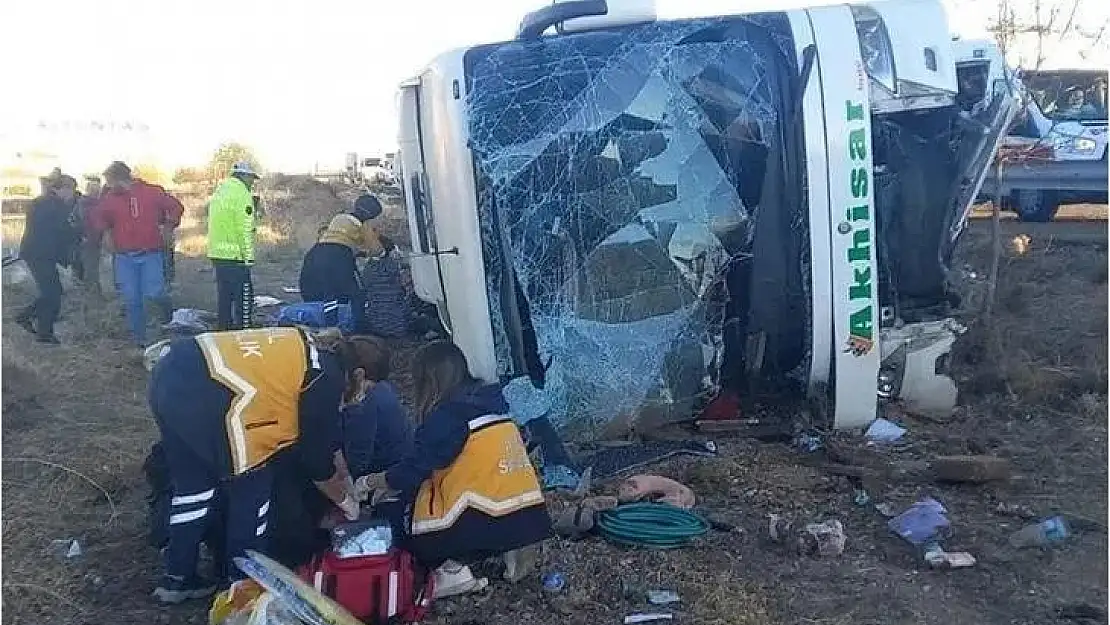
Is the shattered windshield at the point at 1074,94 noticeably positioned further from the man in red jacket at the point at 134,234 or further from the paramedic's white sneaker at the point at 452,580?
the paramedic's white sneaker at the point at 452,580

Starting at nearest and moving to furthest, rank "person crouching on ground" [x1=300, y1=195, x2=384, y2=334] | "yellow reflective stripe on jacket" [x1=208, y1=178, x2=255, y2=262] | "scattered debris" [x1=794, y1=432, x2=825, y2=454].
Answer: "scattered debris" [x1=794, y1=432, x2=825, y2=454], "person crouching on ground" [x1=300, y1=195, x2=384, y2=334], "yellow reflective stripe on jacket" [x1=208, y1=178, x2=255, y2=262]

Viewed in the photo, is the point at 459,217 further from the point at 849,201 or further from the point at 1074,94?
the point at 1074,94

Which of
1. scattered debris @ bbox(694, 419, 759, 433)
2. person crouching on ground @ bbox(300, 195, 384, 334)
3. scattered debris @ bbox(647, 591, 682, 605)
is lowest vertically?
scattered debris @ bbox(647, 591, 682, 605)

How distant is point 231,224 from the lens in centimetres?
889

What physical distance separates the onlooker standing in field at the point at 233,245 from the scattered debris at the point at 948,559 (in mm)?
6482

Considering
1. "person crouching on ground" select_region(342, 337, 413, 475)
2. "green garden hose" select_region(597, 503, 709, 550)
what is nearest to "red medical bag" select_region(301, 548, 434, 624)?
"person crouching on ground" select_region(342, 337, 413, 475)

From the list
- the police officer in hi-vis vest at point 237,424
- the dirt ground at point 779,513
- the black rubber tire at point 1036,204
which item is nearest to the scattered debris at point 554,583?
the dirt ground at point 779,513

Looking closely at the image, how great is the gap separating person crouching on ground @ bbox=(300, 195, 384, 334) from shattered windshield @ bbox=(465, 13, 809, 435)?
3356mm

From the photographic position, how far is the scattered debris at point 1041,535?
431 cm

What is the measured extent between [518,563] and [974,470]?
2.28 metres

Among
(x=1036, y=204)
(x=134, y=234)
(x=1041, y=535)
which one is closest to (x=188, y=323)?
(x=134, y=234)

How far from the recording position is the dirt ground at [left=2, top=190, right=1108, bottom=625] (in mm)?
3924

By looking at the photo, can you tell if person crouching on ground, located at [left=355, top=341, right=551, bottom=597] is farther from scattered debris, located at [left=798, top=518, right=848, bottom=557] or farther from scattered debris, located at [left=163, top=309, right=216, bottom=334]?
scattered debris, located at [left=163, top=309, right=216, bottom=334]

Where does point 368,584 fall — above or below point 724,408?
below
